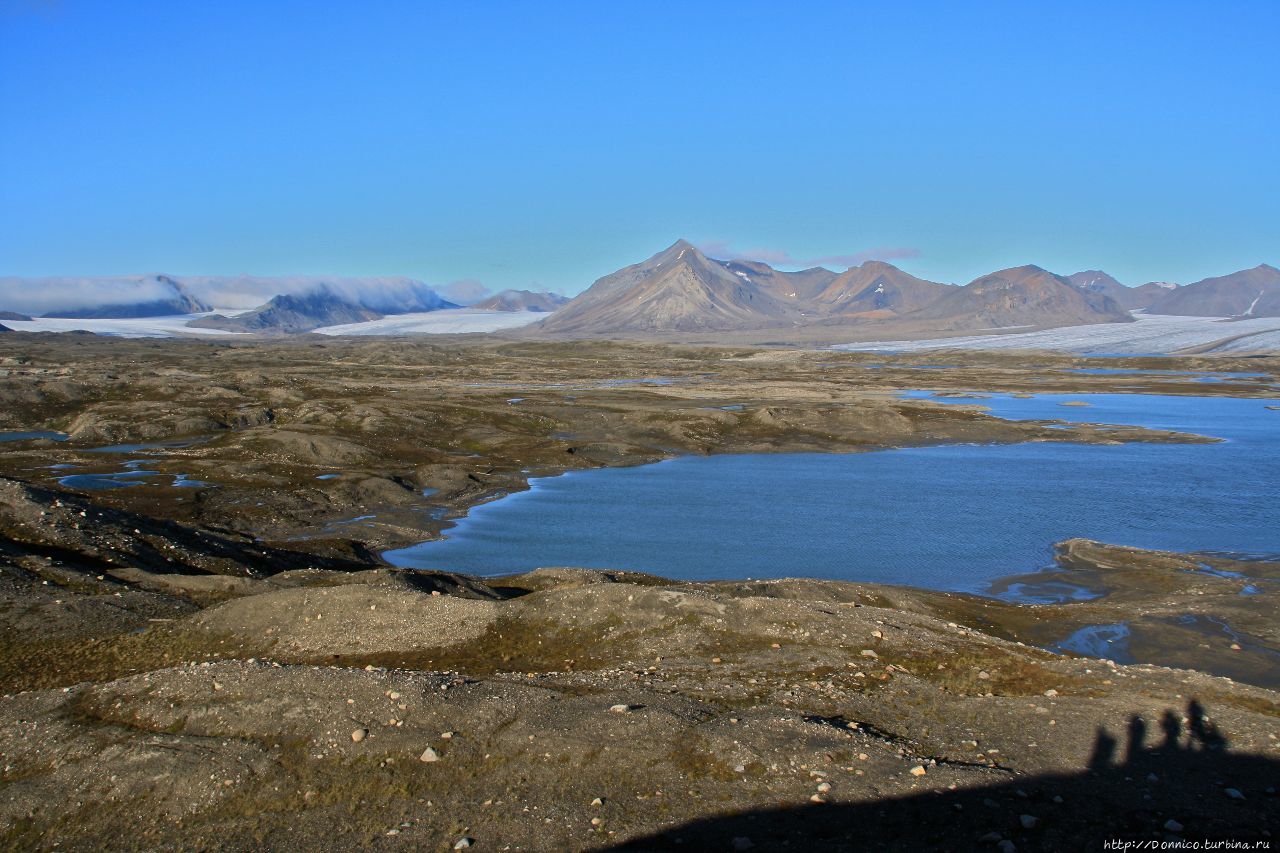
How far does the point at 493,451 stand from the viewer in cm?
6156

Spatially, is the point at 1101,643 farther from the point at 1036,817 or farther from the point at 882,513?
the point at 882,513

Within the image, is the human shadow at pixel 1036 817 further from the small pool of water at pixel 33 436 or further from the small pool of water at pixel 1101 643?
the small pool of water at pixel 33 436

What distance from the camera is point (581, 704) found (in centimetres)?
1641

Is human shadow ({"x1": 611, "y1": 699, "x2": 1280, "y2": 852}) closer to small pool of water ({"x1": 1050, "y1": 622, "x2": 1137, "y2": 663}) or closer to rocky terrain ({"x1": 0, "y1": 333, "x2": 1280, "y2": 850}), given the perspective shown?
rocky terrain ({"x1": 0, "y1": 333, "x2": 1280, "y2": 850})

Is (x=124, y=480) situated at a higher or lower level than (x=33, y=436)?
lower

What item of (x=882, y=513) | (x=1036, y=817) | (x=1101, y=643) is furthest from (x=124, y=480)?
(x=1036, y=817)

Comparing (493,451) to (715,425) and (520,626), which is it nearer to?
(715,425)

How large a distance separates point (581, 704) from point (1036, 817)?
7121 mm

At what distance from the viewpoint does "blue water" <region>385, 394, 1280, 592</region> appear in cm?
3703

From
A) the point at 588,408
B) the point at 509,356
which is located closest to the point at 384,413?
the point at 588,408

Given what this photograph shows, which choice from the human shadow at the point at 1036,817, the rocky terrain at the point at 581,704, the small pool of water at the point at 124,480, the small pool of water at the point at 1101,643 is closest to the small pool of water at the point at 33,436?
the small pool of water at the point at 124,480

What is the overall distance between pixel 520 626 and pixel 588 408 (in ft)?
196

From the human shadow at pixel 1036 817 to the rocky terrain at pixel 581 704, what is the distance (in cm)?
5

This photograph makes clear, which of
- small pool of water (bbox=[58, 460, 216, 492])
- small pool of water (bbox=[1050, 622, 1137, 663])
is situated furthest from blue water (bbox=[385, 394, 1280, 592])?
small pool of water (bbox=[58, 460, 216, 492])
